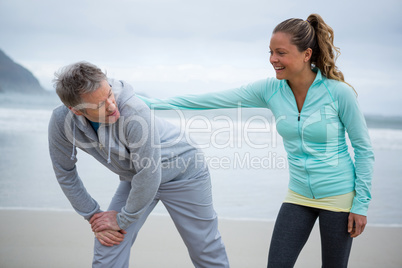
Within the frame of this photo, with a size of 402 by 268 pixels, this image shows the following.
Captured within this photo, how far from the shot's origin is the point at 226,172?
609cm

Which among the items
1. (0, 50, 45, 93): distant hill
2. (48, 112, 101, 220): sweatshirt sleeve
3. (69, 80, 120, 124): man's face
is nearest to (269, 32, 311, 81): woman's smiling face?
(69, 80, 120, 124): man's face

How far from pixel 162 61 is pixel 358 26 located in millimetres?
7837

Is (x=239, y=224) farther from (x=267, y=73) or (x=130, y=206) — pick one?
(x=267, y=73)

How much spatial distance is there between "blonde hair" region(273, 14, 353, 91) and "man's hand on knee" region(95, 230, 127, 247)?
1145 mm

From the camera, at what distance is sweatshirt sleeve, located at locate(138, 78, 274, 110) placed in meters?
1.99

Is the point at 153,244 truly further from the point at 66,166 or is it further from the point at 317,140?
the point at 317,140

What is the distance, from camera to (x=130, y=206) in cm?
179

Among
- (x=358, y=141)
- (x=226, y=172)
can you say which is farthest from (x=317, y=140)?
(x=226, y=172)

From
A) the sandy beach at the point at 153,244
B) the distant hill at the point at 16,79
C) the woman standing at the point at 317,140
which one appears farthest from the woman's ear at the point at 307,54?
the distant hill at the point at 16,79

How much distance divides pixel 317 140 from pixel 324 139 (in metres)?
0.03

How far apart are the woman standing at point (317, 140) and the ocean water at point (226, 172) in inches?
22.1

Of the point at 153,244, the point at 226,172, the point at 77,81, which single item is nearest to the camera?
the point at 77,81

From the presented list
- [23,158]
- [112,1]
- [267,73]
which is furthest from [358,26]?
[23,158]

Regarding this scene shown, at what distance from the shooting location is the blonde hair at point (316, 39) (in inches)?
69.9
